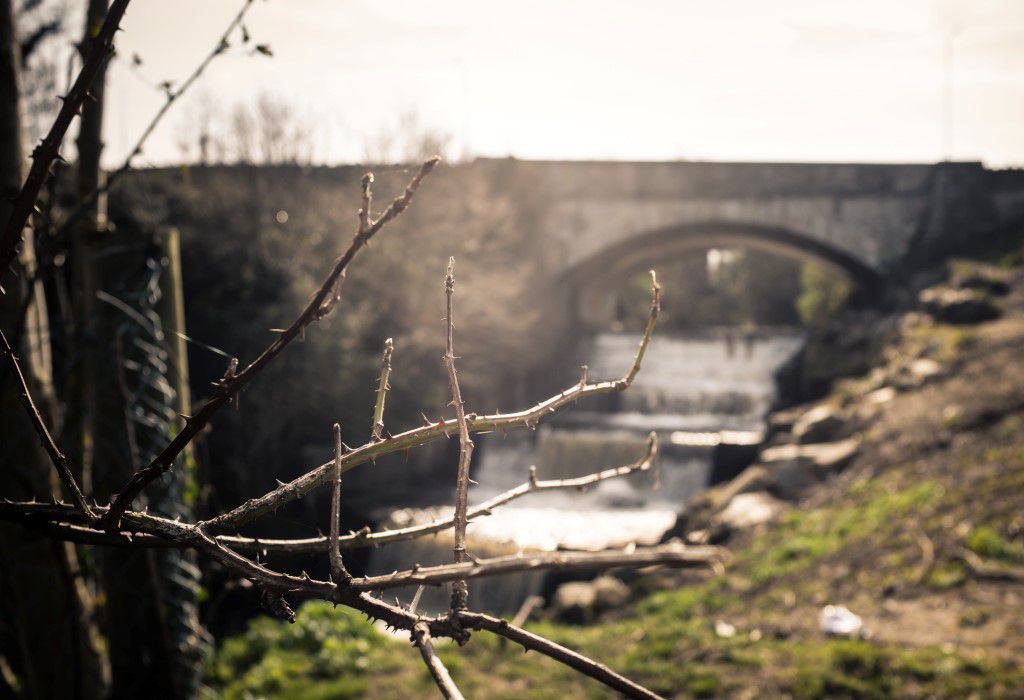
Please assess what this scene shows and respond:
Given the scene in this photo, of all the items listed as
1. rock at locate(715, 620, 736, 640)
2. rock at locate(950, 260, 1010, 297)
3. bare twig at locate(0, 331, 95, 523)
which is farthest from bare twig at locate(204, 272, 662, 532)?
rock at locate(950, 260, 1010, 297)

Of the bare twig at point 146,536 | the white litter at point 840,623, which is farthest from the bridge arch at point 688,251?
the bare twig at point 146,536

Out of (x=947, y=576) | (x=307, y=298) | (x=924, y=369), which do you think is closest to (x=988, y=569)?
(x=947, y=576)

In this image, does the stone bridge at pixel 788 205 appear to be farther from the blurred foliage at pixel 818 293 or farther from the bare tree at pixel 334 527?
the bare tree at pixel 334 527

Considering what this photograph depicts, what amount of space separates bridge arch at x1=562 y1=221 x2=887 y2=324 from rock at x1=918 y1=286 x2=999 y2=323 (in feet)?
25.7

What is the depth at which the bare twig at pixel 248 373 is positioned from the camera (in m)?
0.80

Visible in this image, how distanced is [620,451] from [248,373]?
18216 mm

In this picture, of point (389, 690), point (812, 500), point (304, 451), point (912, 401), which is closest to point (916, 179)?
point (912, 401)

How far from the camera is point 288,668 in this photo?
7305mm

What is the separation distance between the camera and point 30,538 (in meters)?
2.07

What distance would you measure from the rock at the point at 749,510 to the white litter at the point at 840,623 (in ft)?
14.6

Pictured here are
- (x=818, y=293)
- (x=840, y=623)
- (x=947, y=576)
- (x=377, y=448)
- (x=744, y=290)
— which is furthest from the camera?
(x=744, y=290)

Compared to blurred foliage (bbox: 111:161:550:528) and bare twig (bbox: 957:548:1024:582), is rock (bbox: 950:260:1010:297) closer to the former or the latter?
blurred foliage (bbox: 111:161:550:528)

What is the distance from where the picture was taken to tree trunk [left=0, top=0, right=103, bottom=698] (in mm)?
2039

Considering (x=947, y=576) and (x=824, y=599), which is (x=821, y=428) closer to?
(x=824, y=599)
